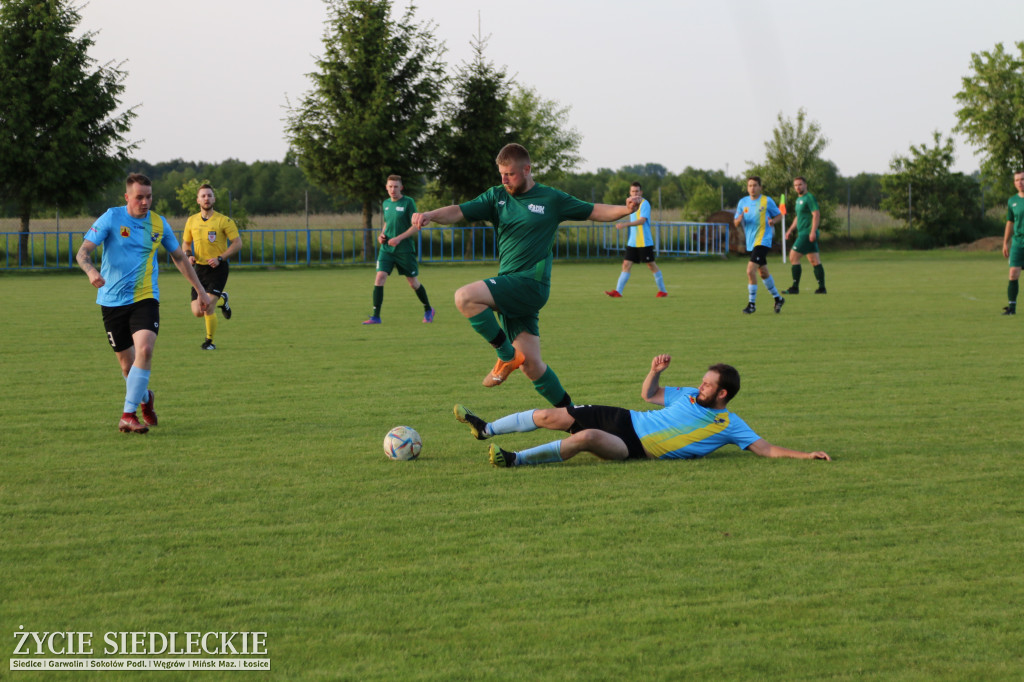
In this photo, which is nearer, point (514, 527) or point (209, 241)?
point (514, 527)

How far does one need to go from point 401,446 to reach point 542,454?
95 cm

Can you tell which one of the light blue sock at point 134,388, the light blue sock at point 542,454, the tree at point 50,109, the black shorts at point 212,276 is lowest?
the light blue sock at point 542,454

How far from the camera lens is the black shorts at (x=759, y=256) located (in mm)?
17266

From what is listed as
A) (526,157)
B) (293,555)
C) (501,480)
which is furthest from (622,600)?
(526,157)

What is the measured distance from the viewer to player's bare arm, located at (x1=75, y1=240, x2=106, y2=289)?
7309mm

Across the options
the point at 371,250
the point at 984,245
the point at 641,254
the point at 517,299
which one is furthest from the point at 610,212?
the point at 984,245

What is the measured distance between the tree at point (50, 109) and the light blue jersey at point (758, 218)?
25140 mm

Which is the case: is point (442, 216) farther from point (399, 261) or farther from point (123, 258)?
point (399, 261)

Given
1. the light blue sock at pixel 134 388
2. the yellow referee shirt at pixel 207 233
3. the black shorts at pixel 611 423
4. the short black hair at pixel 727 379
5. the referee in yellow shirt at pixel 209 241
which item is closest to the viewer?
the short black hair at pixel 727 379

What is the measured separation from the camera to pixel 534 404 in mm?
8898

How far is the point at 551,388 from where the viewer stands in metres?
7.30

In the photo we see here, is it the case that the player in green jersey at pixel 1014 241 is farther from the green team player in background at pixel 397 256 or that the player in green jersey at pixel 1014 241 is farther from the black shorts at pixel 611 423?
the black shorts at pixel 611 423

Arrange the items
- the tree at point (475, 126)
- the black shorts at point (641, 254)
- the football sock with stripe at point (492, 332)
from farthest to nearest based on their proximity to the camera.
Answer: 1. the tree at point (475, 126)
2. the black shorts at point (641, 254)
3. the football sock with stripe at point (492, 332)

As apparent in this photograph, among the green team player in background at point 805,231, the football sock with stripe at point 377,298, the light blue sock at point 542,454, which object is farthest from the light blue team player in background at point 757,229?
the light blue sock at point 542,454
